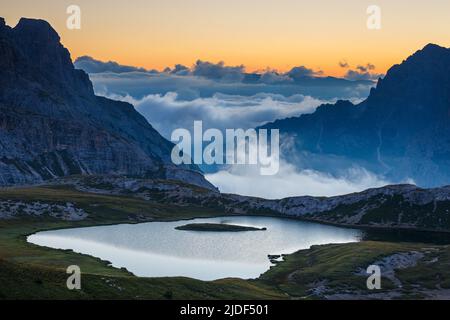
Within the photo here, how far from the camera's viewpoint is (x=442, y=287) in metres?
141

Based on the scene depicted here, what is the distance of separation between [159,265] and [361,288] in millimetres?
53278

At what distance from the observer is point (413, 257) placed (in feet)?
577

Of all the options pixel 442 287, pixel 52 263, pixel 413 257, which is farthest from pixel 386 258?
pixel 52 263
